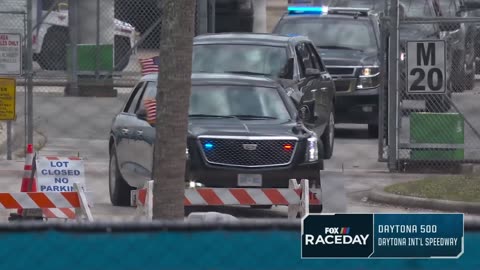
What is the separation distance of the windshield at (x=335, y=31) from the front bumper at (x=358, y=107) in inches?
41.0

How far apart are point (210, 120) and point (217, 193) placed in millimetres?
2218

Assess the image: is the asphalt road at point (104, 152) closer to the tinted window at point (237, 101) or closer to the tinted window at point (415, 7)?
the tinted window at point (237, 101)

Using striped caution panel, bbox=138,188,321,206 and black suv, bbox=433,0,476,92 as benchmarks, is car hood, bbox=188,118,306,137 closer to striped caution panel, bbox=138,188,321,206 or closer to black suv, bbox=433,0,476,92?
striped caution panel, bbox=138,188,321,206

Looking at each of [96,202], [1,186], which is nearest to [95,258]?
[96,202]

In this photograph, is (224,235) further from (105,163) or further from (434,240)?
(105,163)

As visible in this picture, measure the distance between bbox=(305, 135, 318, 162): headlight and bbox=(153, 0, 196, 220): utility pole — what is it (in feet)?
15.0

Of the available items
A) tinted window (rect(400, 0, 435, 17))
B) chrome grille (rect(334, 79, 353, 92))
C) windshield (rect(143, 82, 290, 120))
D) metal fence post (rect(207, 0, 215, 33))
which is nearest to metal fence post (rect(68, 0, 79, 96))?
metal fence post (rect(207, 0, 215, 33))

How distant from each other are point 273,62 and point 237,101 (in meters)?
2.13

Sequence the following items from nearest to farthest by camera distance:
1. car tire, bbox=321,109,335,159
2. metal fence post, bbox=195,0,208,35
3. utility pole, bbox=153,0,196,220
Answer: utility pole, bbox=153,0,196,220 → car tire, bbox=321,109,335,159 → metal fence post, bbox=195,0,208,35

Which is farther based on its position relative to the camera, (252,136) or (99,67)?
(99,67)

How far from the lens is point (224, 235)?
11.6ft

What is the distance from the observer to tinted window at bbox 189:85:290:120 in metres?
11.2

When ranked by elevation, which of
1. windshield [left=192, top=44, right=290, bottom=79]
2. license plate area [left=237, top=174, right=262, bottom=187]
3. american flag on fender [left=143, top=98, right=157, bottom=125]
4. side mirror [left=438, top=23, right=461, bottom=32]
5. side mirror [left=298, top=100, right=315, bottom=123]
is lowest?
license plate area [left=237, top=174, right=262, bottom=187]

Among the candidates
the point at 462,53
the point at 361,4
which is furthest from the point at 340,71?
the point at 361,4
